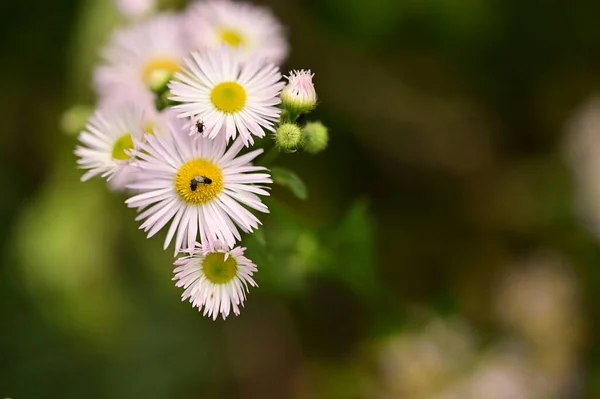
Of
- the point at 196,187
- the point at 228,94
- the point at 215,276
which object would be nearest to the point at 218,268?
the point at 215,276

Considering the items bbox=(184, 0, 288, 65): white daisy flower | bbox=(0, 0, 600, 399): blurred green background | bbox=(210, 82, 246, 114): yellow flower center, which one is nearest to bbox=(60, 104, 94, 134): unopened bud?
bbox=(184, 0, 288, 65): white daisy flower

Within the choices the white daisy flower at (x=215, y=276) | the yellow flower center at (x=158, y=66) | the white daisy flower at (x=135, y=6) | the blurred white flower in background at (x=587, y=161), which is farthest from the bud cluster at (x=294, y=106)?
the blurred white flower in background at (x=587, y=161)

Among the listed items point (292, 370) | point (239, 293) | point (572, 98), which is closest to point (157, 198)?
point (239, 293)

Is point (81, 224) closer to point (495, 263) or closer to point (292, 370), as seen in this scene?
point (292, 370)

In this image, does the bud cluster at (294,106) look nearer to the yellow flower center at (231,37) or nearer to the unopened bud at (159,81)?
the unopened bud at (159,81)

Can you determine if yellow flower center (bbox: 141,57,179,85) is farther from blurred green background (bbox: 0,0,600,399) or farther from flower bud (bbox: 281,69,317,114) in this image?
blurred green background (bbox: 0,0,600,399)

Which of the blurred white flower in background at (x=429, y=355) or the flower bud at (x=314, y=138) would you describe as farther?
the blurred white flower in background at (x=429, y=355)
